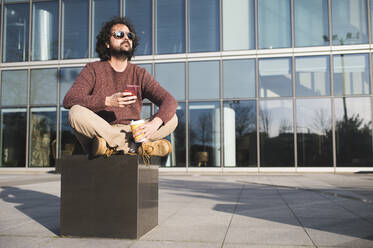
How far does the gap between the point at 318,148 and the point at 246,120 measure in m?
Result: 3.09

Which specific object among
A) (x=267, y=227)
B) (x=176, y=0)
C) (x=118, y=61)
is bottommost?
(x=267, y=227)

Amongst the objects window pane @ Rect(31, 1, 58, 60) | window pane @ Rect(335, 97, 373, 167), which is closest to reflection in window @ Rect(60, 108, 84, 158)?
window pane @ Rect(31, 1, 58, 60)

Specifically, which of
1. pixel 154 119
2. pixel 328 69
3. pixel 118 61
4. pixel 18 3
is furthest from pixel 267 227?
pixel 18 3

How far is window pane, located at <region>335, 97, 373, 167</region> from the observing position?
1562cm

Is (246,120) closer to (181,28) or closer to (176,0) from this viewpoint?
(181,28)

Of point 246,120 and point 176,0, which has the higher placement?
point 176,0

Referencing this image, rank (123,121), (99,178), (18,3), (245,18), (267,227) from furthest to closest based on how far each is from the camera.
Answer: (18,3), (245,18), (267,227), (123,121), (99,178)

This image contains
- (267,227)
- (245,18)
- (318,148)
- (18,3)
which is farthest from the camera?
(18,3)

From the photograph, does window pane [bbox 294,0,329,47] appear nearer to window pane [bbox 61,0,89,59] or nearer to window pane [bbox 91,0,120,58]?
window pane [bbox 91,0,120,58]

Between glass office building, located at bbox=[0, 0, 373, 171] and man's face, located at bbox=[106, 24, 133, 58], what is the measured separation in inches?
507

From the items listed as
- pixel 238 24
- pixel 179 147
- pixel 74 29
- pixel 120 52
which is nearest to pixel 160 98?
pixel 120 52

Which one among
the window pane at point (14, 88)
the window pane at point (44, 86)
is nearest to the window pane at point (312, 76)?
the window pane at point (44, 86)

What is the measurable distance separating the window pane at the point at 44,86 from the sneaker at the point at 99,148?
15.4 m

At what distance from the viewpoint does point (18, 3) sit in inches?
745
